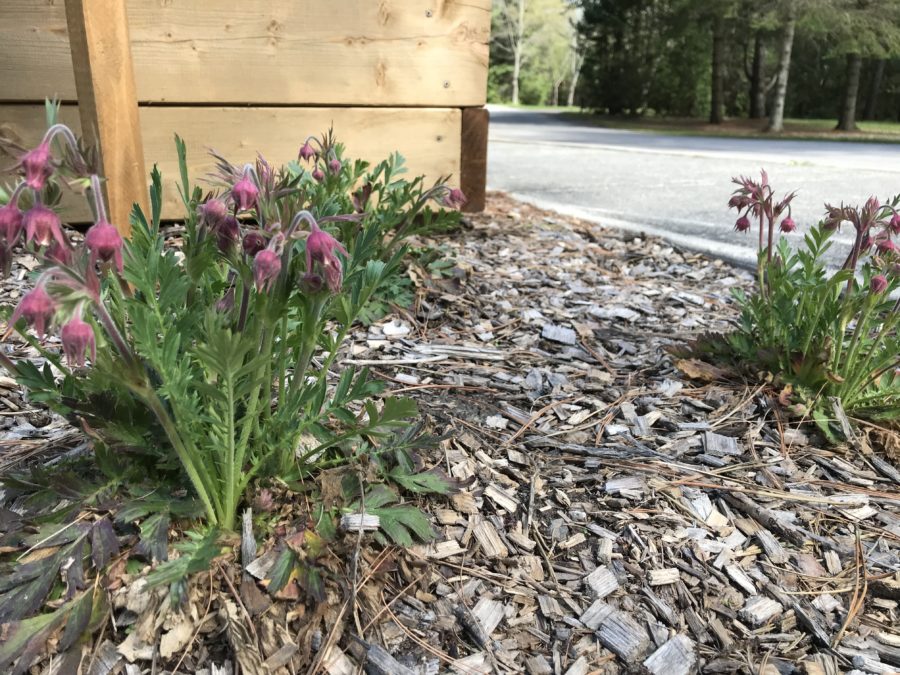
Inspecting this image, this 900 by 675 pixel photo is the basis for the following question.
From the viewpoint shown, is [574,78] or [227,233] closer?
[227,233]

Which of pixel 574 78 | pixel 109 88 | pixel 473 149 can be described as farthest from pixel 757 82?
pixel 109 88

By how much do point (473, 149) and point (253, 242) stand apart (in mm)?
3321

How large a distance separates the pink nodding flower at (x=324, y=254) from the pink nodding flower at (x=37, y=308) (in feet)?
1.28

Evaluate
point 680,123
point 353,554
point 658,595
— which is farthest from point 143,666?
point 680,123

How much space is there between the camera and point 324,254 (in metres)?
1.16

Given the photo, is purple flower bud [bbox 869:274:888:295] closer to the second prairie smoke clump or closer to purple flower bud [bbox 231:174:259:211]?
the second prairie smoke clump

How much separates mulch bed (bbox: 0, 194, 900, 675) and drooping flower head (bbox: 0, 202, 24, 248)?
2.22 feet

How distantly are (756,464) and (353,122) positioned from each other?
2.99 metres

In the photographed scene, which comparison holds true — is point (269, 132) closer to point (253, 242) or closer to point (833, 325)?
point (253, 242)

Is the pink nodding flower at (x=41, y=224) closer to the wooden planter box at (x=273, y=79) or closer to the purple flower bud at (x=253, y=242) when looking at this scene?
the purple flower bud at (x=253, y=242)

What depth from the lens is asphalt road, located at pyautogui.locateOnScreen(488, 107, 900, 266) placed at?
459 centimetres

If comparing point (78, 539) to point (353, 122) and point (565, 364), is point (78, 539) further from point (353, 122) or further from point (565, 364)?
point (353, 122)

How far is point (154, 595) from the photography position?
133cm

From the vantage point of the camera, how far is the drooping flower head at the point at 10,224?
41.9 inches
